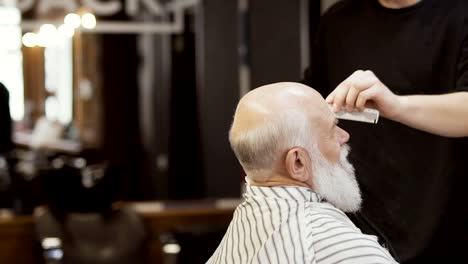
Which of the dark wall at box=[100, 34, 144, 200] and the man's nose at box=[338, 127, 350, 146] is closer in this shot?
the man's nose at box=[338, 127, 350, 146]

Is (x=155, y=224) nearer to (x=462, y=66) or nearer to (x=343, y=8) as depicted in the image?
(x=343, y=8)

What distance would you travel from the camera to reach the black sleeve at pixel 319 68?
2154 mm

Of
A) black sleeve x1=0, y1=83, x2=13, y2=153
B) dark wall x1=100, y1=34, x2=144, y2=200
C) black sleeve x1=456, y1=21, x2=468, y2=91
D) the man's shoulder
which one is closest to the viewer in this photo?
black sleeve x1=456, y1=21, x2=468, y2=91

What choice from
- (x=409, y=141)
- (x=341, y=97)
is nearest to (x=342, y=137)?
(x=341, y=97)

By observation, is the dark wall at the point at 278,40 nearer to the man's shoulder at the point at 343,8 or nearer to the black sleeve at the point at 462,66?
the man's shoulder at the point at 343,8

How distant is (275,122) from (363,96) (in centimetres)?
21

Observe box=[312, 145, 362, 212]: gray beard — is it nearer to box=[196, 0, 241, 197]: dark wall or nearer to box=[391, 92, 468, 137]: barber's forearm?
box=[391, 92, 468, 137]: barber's forearm

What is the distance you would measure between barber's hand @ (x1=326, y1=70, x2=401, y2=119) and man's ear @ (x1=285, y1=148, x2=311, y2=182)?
0.15 m

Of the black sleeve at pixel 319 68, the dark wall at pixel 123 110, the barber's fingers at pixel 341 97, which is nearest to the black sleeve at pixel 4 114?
the black sleeve at pixel 319 68

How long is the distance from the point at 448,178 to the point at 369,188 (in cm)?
20

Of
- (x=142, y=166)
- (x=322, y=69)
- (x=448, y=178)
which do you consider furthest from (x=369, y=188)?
(x=142, y=166)

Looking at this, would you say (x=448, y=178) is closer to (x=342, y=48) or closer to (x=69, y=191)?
(x=342, y=48)

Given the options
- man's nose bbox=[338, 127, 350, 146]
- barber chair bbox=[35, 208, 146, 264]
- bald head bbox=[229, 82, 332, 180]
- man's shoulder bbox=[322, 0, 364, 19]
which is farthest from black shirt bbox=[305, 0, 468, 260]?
barber chair bbox=[35, 208, 146, 264]

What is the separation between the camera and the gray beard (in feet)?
5.40
